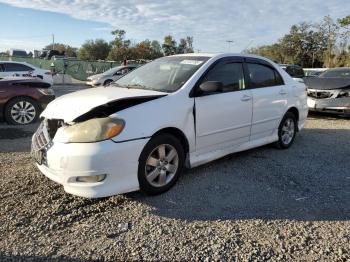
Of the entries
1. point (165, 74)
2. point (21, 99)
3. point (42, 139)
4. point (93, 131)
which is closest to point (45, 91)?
point (21, 99)

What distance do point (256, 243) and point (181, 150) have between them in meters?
1.46

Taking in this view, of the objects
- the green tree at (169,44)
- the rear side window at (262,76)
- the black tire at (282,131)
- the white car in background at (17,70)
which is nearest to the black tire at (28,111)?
the rear side window at (262,76)

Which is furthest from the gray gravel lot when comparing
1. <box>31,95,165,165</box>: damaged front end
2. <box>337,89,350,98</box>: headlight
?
<box>337,89,350,98</box>: headlight

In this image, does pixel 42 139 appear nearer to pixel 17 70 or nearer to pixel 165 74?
pixel 165 74

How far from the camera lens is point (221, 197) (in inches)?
165

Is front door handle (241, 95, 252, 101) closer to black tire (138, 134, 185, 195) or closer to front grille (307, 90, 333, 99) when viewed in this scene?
black tire (138, 134, 185, 195)

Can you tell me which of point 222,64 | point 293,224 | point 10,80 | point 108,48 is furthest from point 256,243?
point 108,48

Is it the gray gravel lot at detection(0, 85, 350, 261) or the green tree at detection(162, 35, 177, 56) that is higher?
the green tree at detection(162, 35, 177, 56)

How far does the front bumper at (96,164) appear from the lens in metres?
3.56

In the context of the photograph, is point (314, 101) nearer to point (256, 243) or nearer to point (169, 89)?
point (169, 89)

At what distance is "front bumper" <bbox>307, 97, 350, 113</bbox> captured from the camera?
376 inches

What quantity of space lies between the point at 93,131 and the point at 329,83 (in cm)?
840

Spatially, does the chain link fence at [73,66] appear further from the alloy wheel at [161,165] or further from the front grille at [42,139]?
the alloy wheel at [161,165]

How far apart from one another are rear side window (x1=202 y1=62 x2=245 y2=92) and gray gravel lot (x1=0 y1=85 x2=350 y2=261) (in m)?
1.14
